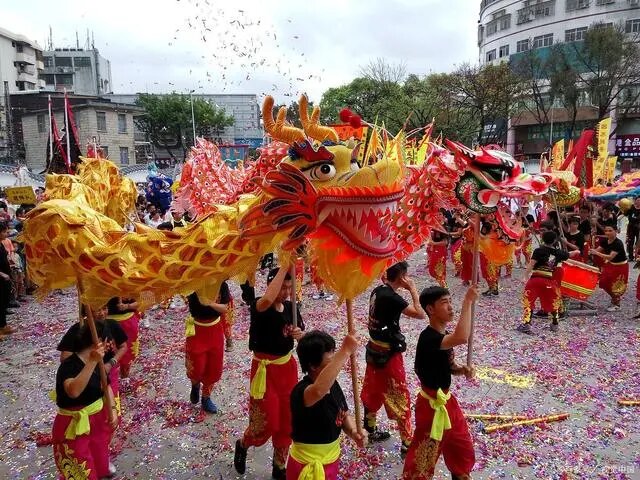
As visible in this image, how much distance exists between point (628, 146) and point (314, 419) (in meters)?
33.5

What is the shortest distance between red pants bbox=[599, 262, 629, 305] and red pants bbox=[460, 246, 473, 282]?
85.3 inches

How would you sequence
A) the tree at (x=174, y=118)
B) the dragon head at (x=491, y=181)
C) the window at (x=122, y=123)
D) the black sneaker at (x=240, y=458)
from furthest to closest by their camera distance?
1. the tree at (x=174, y=118)
2. the window at (x=122, y=123)
3. the black sneaker at (x=240, y=458)
4. the dragon head at (x=491, y=181)

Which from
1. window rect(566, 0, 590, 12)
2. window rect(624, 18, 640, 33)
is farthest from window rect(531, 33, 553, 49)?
window rect(624, 18, 640, 33)

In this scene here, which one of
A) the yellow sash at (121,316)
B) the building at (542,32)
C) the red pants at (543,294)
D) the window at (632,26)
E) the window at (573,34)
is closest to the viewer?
the yellow sash at (121,316)

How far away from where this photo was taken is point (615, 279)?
729cm

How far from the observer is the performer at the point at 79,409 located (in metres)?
2.77

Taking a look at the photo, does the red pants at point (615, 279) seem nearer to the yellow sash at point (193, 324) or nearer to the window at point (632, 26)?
the yellow sash at point (193, 324)

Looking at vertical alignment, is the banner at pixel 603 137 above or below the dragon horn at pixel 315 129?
above

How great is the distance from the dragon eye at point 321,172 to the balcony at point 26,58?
48.1 m

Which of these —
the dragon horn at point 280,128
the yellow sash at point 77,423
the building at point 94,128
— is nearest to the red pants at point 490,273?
the dragon horn at point 280,128

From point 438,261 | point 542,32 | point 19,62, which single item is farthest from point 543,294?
point 19,62

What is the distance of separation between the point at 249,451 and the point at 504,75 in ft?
76.9

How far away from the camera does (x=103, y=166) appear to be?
4281mm

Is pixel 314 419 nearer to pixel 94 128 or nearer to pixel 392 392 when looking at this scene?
pixel 392 392
